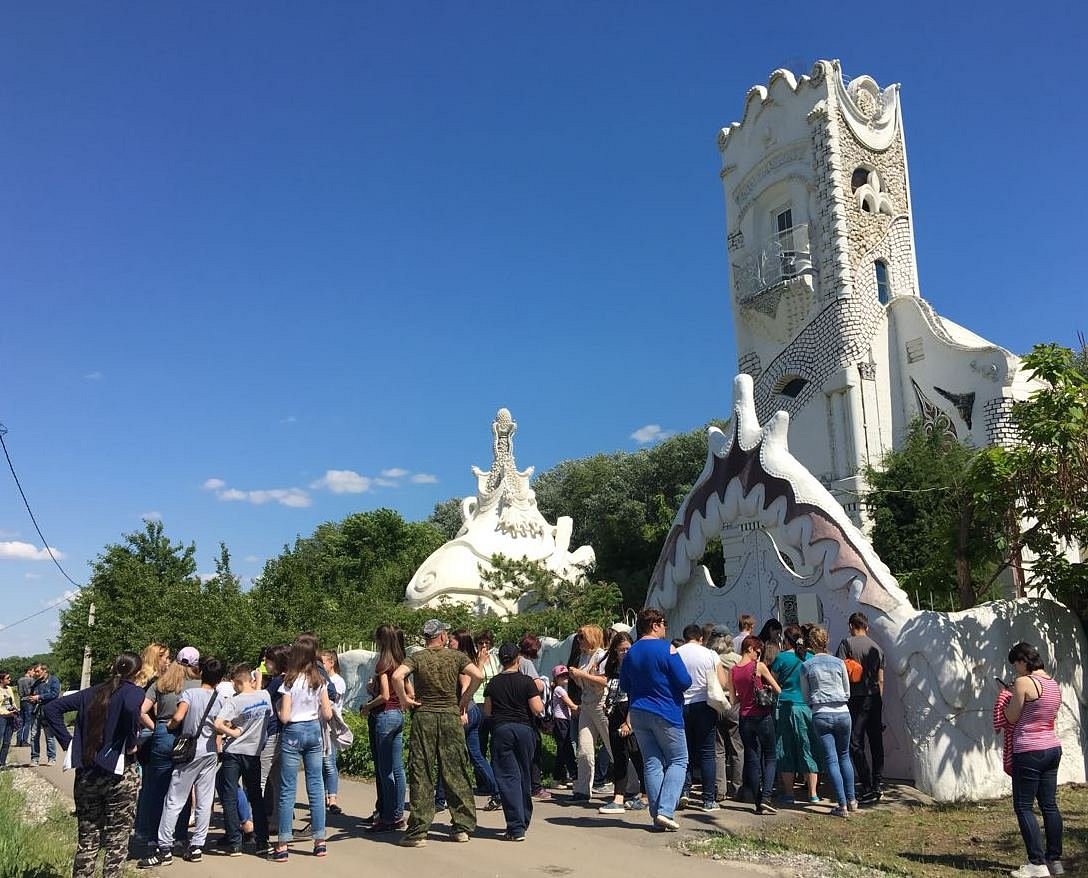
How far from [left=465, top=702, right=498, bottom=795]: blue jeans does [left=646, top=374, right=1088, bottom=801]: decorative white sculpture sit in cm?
387

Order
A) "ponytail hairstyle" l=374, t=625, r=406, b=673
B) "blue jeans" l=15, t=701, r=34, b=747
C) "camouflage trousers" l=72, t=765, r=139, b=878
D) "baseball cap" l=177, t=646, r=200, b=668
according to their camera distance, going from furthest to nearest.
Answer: "blue jeans" l=15, t=701, r=34, b=747 < "baseball cap" l=177, t=646, r=200, b=668 < "ponytail hairstyle" l=374, t=625, r=406, b=673 < "camouflage trousers" l=72, t=765, r=139, b=878

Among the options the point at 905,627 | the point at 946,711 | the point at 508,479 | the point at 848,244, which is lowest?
the point at 946,711

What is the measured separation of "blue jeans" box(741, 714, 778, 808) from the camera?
25.3 feet

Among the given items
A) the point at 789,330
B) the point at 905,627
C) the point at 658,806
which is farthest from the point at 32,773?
the point at 789,330

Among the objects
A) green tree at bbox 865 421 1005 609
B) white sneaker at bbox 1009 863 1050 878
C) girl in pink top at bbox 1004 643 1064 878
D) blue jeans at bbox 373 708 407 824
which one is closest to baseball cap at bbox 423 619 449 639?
blue jeans at bbox 373 708 407 824

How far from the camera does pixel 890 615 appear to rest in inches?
347

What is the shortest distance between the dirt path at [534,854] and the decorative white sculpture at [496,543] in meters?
17.9

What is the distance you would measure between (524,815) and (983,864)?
3.21 m

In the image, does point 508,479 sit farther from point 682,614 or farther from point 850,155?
point 682,614

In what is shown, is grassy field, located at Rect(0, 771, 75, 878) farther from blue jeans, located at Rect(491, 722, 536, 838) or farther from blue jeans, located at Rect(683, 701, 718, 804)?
blue jeans, located at Rect(683, 701, 718, 804)

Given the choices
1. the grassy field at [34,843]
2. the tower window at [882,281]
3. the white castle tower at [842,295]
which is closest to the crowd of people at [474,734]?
the grassy field at [34,843]

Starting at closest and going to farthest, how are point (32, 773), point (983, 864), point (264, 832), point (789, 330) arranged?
point (983, 864)
point (264, 832)
point (32, 773)
point (789, 330)

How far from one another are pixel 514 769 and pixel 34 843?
4285 mm

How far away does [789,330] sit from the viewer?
24500 mm
